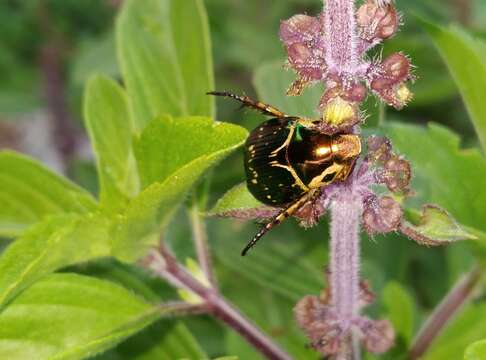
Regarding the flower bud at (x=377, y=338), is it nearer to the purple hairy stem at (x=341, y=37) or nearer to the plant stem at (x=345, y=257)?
the plant stem at (x=345, y=257)

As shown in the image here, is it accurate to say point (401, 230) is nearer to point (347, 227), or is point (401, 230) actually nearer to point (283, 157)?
point (347, 227)

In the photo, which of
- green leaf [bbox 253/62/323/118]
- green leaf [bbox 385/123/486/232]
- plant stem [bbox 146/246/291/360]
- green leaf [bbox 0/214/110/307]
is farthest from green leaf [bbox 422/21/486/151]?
green leaf [bbox 0/214/110/307]

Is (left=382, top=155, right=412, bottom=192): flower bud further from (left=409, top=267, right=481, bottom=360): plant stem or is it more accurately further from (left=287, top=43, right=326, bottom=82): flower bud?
(left=409, top=267, right=481, bottom=360): plant stem

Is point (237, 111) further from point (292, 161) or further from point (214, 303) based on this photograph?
point (292, 161)

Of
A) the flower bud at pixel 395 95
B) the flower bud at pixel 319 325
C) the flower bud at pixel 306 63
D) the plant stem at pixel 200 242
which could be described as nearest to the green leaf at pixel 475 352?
the flower bud at pixel 319 325

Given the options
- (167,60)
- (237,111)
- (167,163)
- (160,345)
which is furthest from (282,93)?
(237,111)

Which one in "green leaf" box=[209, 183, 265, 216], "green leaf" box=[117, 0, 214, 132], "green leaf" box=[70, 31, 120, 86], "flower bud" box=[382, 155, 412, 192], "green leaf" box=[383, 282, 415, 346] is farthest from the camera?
"green leaf" box=[70, 31, 120, 86]

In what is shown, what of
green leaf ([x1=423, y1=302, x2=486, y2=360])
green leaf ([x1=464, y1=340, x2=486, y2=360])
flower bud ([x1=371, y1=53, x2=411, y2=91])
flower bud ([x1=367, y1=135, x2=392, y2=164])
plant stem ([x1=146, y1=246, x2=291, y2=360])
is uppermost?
flower bud ([x1=371, y1=53, x2=411, y2=91])

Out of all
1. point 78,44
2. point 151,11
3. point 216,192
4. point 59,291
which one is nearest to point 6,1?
point 78,44
